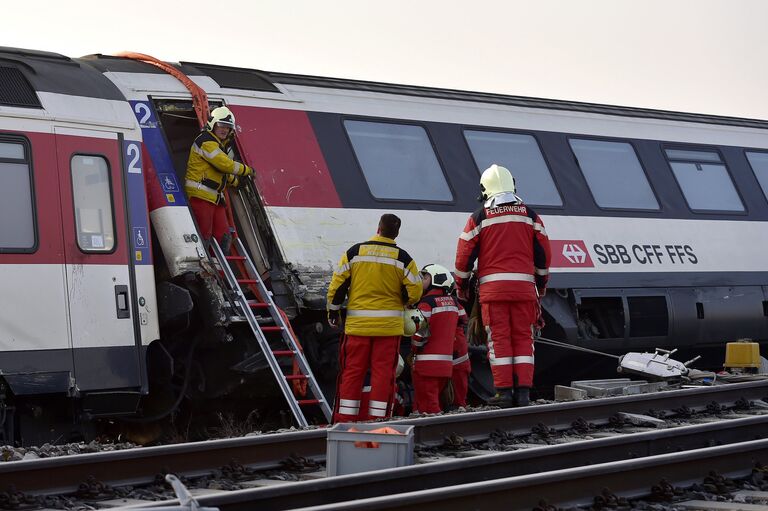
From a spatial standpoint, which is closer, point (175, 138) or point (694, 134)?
point (175, 138)

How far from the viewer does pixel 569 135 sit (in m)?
14.4

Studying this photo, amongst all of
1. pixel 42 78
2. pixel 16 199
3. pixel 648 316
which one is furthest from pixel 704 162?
pixel 16 199

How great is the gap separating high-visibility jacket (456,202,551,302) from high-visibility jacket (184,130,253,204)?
2254 millimetres

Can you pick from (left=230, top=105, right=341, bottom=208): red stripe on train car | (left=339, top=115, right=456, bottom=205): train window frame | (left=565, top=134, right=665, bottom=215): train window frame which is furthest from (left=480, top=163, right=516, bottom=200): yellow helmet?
(left=565, top=134, right=665, bottom=215): train window frame

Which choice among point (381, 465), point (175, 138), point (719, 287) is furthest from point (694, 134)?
point (381, 465)

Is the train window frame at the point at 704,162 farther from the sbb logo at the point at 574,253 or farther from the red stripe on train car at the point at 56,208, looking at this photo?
the red stripe on train car at the point at 56,208

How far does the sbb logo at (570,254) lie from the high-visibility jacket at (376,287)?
3560 mm

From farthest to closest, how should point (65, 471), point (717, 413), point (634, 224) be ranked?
1. point (634, 224)
2. point (717, 413)
3. point (65, 471)

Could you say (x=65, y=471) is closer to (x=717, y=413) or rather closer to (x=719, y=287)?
(x=717, y=413)

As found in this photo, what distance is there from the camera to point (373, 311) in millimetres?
9812

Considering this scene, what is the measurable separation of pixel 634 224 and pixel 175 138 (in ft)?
18.3

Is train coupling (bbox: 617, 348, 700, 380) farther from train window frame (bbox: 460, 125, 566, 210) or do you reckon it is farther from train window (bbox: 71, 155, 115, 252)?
train window (bbox: 71, 155, 115, 252)

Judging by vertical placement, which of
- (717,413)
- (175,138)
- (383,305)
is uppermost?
(175,138)

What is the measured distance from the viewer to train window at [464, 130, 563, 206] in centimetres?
1344
